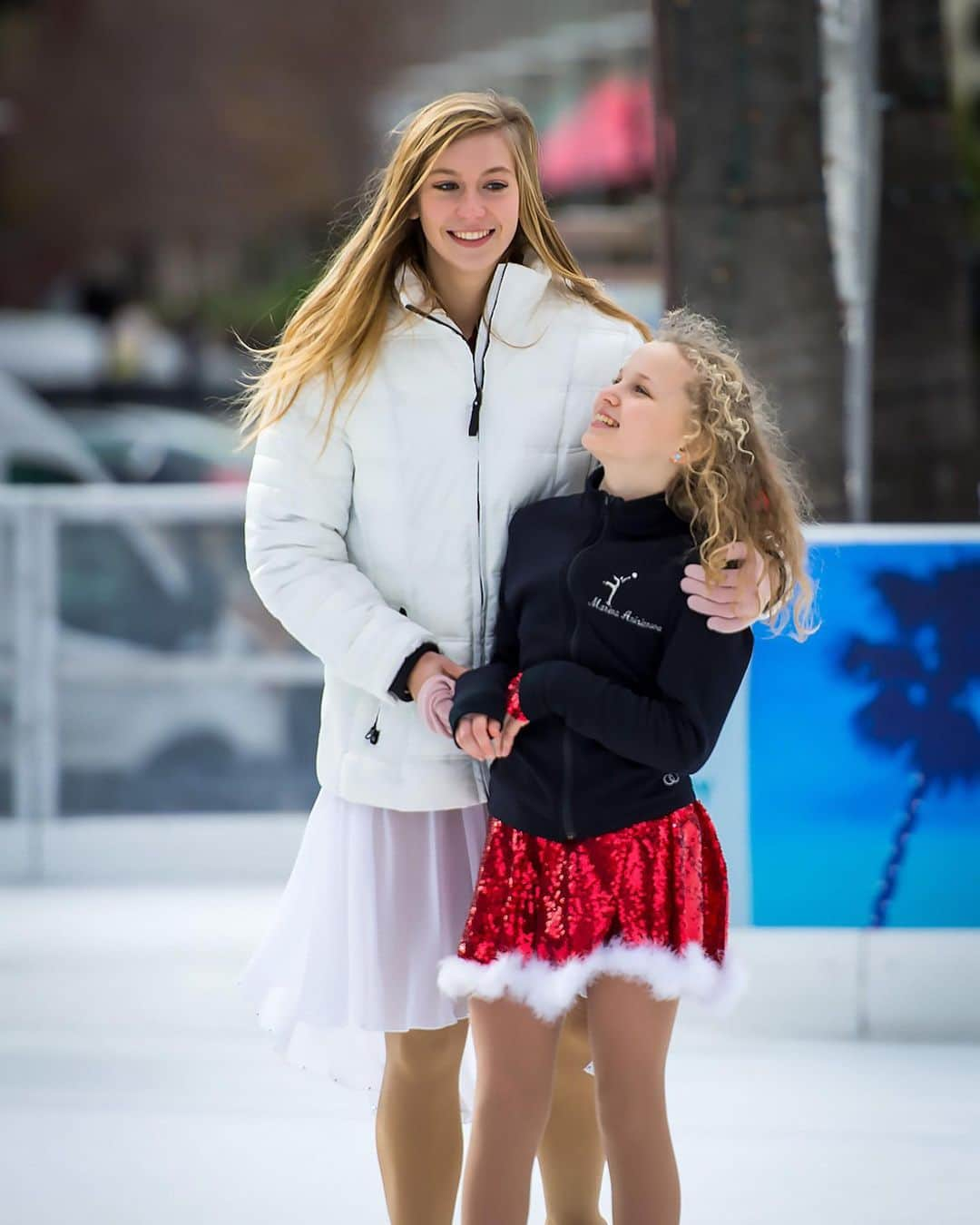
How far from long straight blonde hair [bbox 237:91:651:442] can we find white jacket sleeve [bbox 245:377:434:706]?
0.04 m

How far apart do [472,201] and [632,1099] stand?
1.18 m

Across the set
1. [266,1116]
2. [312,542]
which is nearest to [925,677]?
[266,1116]

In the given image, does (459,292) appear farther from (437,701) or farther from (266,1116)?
(266,1116)

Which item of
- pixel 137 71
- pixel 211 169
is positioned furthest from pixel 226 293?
pixel 137 71

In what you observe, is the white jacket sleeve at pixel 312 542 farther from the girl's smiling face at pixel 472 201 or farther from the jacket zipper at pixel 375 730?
the girl's smiling face at pixel 472 201

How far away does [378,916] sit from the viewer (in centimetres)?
235

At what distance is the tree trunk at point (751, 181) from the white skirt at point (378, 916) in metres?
2.34

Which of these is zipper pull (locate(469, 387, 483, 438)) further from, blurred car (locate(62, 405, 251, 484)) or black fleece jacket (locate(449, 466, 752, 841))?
blurred car (locate(62, 405, 251, 484))

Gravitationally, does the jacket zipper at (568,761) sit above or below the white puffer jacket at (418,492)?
below

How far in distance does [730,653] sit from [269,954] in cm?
82

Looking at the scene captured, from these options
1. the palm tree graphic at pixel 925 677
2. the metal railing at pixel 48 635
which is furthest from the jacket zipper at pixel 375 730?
the metal railing at pixel 48 635

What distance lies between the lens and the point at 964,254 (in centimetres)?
500

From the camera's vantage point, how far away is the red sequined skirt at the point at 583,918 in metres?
2.16

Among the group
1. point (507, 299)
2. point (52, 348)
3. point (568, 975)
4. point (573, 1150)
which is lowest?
point (573, 1150)
